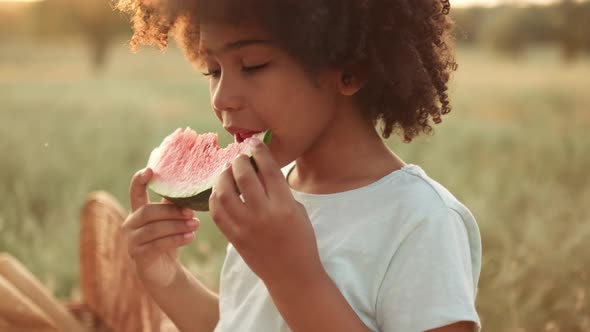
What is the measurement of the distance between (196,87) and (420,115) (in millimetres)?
5965

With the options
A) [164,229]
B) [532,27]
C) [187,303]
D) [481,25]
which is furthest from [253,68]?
[532,27]

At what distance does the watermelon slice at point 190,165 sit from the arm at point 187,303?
0.28 meters

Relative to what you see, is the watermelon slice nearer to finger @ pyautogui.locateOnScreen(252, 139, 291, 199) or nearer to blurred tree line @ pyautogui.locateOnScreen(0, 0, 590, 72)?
finger @ pyautogui.locateOnScreen(252, 139, 291, 199)

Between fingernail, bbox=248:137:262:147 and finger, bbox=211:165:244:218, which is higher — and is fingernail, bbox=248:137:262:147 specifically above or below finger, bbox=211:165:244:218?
above

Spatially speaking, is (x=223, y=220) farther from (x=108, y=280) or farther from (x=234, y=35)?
(x=108, y=280)

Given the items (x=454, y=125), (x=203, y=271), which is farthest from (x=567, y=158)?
(x=203, y=271)

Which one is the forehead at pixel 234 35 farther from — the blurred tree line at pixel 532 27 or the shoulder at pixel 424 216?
the blurred tree line at pixel 532 27

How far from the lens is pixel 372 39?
1.48m

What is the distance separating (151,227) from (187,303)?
30 cm

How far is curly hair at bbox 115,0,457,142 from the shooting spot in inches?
53.8

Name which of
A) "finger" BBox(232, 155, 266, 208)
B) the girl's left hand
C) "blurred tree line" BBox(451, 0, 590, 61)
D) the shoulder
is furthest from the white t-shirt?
"blurred tree line" BBox(451, 0, 590, 61)

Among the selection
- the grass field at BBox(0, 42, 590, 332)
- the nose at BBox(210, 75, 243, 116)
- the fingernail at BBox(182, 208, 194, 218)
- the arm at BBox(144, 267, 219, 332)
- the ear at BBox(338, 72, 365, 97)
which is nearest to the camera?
the nose at BBox(210, 75, 243, 116)

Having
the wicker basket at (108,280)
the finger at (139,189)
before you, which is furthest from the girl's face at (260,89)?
the wicker basket at (108,280)

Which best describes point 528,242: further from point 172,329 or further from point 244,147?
point 244,147
